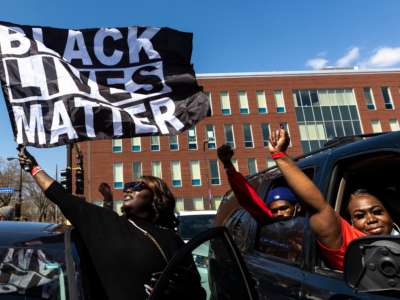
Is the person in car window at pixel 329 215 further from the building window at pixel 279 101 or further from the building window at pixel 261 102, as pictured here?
the building window at pixel 279 101

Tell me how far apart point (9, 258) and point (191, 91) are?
2.93 m

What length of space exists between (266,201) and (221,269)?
0.83 m

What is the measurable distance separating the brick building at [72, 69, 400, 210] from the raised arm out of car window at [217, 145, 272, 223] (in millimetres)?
39051

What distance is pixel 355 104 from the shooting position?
4581 centimetres

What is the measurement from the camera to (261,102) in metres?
45.8

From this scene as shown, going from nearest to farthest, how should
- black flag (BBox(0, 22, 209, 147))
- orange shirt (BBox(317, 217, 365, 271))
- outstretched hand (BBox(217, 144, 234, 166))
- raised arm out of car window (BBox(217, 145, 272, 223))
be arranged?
orange shirt (BBox(317, 217, 365, 271)), raised arm out of car window (BBox(217, 145, 272, 223)), outstretched hand (BBox(217, 144, 234, 166)), black flag (BBox(0, 22, 209, 147))

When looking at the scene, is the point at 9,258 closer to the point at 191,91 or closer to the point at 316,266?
the point at 316,266

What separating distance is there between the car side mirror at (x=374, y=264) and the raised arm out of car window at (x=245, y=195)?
181 centimetres

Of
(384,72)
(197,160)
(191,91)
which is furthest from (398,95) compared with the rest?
(191,91)

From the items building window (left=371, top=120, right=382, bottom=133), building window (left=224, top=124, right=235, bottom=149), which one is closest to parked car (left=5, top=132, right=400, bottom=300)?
building window (left=224, top=124, right=235, bottom=149)

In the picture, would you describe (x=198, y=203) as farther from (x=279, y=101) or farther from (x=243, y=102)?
(x=279, y=101)

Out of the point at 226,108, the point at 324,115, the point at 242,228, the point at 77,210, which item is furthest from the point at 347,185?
the point at 324,115

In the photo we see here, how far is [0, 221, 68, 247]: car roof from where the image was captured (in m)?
2.21

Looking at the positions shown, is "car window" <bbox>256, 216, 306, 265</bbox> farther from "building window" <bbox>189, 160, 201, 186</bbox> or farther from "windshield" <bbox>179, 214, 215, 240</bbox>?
"building window" <bbox>189, 160, 201, 186</bbox>
